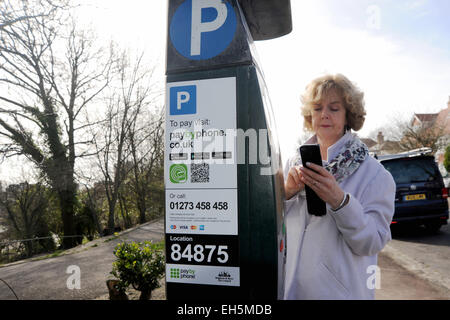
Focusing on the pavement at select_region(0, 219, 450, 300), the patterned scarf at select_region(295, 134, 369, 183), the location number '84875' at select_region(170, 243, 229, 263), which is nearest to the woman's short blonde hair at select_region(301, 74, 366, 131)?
the patterned scarf at select_region(295, 134, 369, 183)

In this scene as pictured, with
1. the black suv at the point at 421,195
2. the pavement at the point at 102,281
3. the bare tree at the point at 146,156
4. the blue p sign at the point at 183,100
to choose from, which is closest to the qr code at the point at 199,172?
the blue p sign at the point at 183,100

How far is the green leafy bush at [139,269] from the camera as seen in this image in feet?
13.5

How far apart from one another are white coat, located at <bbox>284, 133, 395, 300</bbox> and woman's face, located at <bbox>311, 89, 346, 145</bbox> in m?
0.24

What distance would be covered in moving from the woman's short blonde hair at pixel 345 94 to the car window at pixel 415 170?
22.9 feet

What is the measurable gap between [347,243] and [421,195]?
7462 mm

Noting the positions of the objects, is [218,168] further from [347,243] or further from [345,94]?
[345,94]

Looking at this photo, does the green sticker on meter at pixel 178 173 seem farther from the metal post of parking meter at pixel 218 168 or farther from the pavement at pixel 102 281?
the pavement at pixel 102 281

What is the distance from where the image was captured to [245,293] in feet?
4.26

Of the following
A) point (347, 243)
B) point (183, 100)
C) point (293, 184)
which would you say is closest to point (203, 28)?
point (183, 100)

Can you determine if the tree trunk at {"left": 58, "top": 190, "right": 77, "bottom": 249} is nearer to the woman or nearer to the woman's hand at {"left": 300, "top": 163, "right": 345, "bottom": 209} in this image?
the woman

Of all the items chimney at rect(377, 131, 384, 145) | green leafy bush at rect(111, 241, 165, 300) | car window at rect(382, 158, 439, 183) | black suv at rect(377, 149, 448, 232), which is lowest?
green leafy bush at rect(111, 241, 165, 300)

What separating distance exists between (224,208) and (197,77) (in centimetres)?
63

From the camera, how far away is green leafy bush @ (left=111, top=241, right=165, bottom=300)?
13.5 feet
